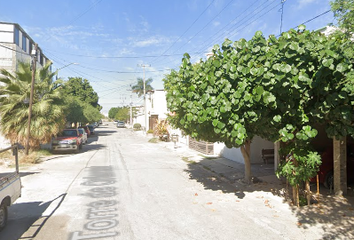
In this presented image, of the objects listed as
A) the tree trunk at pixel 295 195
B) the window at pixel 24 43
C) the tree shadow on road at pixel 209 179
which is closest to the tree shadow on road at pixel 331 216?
the tree trunk at pixel 295 195

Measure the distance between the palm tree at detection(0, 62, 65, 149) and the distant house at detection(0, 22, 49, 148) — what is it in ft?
14.2

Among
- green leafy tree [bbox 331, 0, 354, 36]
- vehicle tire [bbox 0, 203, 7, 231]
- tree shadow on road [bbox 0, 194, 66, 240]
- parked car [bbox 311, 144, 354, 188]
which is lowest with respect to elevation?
tree shadow on road [bbox 0, 194, 66, 240]

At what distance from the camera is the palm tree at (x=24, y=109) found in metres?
15.4

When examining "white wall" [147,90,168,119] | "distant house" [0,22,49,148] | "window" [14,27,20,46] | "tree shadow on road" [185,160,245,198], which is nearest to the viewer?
"tree shadow on road" [185,160,245,198]

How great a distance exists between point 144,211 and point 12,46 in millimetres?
22935

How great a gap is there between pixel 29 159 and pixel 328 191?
559 inches

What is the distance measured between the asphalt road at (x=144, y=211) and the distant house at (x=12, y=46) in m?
14.4

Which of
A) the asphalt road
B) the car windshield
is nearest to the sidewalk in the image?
the asphalt road

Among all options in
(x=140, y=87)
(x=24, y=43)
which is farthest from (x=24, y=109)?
(x=140, y=87)

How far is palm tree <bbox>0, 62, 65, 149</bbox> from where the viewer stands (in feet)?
50.6

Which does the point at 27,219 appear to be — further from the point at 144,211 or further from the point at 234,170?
the point at 234,170

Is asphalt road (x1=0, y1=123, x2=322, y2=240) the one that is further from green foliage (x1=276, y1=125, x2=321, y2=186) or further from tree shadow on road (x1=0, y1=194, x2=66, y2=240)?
green foliage (x1=276, y1=125, x2=321, y2=186)

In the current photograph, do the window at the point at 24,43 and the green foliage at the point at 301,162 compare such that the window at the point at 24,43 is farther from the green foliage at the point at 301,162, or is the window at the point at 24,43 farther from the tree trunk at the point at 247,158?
the green foliage at the point at 301,162

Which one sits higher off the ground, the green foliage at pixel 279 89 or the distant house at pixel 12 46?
the distant house at pixel 12 46
